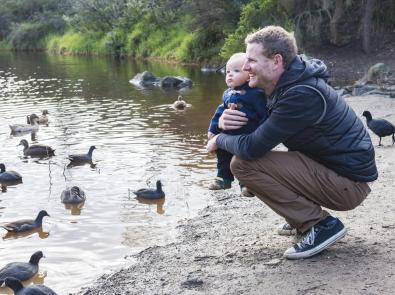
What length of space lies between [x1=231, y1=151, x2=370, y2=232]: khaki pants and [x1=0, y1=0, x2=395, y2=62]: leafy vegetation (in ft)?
87.1

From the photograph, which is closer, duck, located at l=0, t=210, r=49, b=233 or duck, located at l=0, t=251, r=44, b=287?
duck, located at l=0, t=251, r=44, b=287


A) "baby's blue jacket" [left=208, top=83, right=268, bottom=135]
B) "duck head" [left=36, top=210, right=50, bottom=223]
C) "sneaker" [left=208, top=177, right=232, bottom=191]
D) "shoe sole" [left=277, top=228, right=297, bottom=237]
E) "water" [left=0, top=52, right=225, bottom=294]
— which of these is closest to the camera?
"baby's blue jacket" [left=208, top=83, right=268, bottom=135]

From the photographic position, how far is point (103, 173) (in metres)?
12.0

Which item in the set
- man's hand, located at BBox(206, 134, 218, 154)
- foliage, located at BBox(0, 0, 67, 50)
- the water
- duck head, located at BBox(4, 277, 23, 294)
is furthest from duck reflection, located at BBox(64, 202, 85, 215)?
foliage, located at BBox(0, 0, 67, 50)

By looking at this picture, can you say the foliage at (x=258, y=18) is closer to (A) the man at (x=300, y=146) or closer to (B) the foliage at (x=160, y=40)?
(B) the foliage at (x=160, y=40)

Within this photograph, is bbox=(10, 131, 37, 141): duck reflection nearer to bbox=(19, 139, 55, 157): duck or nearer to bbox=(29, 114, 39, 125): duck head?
bbox=(29, 114, 39, 125): duck head

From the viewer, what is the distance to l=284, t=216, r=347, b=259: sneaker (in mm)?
5004

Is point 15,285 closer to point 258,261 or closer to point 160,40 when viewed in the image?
point 258,261

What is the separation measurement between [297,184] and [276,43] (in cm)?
120

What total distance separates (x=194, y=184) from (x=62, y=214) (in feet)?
8.08

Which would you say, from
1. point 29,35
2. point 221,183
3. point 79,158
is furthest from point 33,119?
point 29,35

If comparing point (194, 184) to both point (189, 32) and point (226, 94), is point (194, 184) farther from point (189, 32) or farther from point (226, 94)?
point (189, 32)

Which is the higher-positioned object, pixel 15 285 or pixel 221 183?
pixel 221 183

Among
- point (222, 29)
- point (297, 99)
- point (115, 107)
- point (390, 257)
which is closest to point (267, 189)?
point (297, 99)
